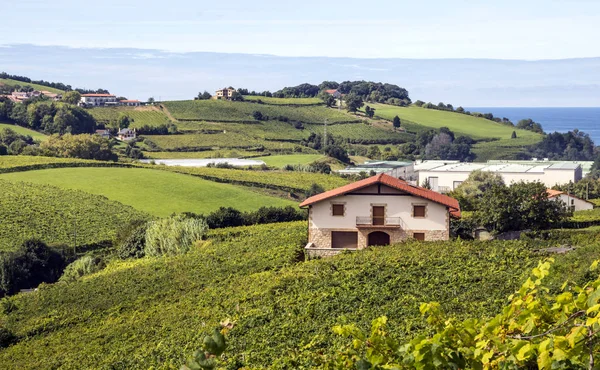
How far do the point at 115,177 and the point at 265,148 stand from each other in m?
52.0

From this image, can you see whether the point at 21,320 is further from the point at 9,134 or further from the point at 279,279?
the point at 9,134

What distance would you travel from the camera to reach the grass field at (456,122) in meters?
171

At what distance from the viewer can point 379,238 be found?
42.3 metres

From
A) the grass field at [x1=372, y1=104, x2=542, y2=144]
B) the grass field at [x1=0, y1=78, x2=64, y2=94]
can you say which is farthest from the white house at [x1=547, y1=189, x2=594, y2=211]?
the grass field at [x1=0, y1=78, x2=64, y2=94]

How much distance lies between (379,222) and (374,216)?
40 cm

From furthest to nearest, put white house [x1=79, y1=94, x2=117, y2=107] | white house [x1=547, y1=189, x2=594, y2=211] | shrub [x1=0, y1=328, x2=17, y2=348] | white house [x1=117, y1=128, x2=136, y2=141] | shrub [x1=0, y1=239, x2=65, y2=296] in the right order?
white house [x1=79, y1=94, x2=117, y2=107] → white house [x1=117, y1=128, x2=136, y2=141] → white house [x1=547, y1=189, x2=594, y2=211] → shrub [x1=0, y1=239, x2=65, y2=296] → shrub [x1=0, y1=328, x2=17, y2=348]

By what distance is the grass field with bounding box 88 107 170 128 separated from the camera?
143625 millimetres

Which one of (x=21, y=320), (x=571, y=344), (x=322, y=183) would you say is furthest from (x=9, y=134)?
(x=571, y=344)

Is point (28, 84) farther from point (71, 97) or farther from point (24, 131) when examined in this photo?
point (24, 131)

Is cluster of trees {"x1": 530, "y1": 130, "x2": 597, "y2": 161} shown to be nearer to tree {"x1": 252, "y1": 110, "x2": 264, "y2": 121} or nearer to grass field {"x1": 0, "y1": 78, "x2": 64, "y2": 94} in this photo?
tree {"x1": 252, "y1": 110, "x2": 264, "y2": 121}

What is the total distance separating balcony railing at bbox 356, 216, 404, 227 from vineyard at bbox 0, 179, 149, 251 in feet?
79.0

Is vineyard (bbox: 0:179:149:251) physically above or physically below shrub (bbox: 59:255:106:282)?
above

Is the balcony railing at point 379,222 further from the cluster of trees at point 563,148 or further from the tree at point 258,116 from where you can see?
the cluster of trees at point 563,148

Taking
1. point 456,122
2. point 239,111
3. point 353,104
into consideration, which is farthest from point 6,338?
point 456,122
